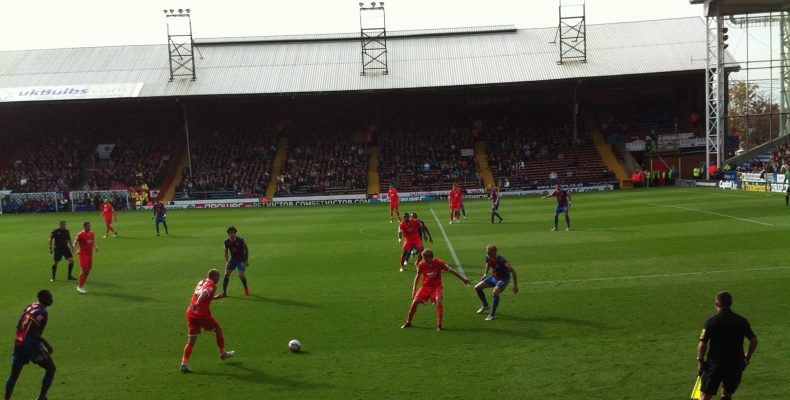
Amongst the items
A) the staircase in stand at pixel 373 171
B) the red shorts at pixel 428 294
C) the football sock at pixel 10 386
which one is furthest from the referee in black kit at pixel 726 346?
the staircase in stand at pixel 373 171

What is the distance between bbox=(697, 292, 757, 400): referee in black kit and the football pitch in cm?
137

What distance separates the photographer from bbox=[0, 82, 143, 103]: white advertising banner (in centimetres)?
5422

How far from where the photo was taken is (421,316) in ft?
48.1

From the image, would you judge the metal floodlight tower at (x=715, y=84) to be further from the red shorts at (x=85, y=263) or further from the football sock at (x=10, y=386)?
the football sock at (x=10, y=386)

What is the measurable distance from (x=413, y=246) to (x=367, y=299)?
4085mm

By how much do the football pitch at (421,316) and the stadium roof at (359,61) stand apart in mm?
28001

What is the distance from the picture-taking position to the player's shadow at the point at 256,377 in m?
10.5

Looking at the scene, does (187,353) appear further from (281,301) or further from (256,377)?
(281,301)

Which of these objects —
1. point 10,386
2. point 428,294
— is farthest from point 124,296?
point 428,294

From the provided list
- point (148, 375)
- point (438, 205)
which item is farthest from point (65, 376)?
point (438, 205)

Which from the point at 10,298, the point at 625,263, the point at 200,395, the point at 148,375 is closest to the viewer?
the point at 200,395

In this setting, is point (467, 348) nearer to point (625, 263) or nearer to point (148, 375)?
point (148, 375)

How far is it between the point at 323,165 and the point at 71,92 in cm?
2109

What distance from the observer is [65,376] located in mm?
11391
